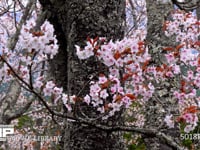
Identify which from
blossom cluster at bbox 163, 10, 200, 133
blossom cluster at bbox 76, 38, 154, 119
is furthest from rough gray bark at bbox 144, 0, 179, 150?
blossom cluster at bbox 76, 38, 154, 119

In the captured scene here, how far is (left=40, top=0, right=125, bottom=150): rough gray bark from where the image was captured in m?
2.59

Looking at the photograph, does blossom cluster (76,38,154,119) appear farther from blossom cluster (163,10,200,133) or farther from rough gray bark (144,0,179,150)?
rough gray bark (144,0,179,150)

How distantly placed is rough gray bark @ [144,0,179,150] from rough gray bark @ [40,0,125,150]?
4.23 feet

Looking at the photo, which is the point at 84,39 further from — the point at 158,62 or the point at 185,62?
the point at 158,62

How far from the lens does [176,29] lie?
13.7 ft

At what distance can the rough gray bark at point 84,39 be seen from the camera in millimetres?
2588

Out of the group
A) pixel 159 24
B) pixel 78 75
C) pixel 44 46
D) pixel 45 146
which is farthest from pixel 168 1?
pixel 45 146

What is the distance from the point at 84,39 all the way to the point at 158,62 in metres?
1.58

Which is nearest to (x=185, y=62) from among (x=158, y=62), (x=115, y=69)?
(x=115, y=69)

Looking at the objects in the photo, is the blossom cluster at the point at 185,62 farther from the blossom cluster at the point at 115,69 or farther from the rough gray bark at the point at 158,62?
the blossom cluster at the point at 115,69

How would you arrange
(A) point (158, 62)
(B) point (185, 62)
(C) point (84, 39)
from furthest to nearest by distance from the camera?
(A) point (158, 62)
(B) point (185, 62)
(C) point (84, 39)

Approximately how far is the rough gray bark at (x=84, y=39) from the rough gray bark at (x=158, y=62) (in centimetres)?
129

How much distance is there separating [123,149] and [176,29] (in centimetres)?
187

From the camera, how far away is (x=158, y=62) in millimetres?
4043
